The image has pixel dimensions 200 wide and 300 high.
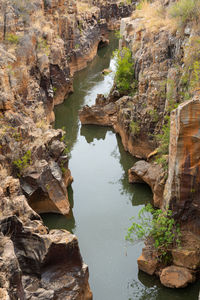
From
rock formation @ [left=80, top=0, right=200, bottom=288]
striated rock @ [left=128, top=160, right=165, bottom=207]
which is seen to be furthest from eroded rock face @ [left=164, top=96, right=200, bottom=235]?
striated rock @ [left=128, top=160, right=165, bottom=207]

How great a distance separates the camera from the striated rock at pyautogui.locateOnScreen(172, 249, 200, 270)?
10805 mm

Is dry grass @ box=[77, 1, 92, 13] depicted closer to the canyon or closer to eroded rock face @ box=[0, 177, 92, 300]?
the canyon

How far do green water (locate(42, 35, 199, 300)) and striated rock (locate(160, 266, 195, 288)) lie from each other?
0.24 metres

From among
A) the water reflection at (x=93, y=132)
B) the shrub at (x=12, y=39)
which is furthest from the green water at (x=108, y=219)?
the shrub at (x=12, y=39)

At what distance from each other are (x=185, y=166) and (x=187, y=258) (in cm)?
270

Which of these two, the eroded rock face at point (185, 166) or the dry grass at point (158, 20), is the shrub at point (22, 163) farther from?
the dry grass at point (158, 20)

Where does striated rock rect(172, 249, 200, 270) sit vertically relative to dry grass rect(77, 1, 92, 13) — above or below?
below

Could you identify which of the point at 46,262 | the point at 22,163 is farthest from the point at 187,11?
the point at 46,262

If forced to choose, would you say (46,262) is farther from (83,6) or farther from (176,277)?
(83,6)

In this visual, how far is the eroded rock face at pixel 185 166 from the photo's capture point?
396 inches

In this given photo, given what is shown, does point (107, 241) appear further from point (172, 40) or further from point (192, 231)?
point (172, 40)

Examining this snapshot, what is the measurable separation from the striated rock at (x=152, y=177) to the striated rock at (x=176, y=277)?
3415mm

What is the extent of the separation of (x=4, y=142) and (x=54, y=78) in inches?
452

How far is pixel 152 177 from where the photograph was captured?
48.6ft
